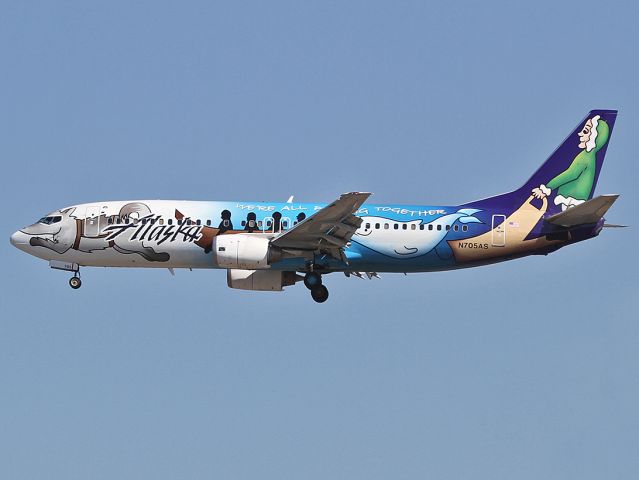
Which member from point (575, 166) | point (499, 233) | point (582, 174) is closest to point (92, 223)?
point (499, 233)

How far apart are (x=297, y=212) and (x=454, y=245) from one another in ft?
23.9

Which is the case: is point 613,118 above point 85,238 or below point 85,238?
above

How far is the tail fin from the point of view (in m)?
65.7

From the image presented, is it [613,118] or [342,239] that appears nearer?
[342,239]

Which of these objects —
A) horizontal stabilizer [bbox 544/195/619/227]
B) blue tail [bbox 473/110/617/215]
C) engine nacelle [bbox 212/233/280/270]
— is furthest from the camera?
blue tail [bbox 473/110/617/215]

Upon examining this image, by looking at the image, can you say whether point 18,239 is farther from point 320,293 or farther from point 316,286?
point 320,293

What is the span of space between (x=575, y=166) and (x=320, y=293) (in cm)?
1340

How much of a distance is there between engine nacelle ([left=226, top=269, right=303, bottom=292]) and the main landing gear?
1743 mm

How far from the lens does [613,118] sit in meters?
67.1

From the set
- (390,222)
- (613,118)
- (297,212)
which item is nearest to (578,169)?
(613,118)

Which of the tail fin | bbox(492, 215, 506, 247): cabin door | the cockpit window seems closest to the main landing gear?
bbox(492, 215, 506, 247): cabin door

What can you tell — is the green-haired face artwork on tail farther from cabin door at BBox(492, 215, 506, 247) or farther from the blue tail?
cabin door at BBox(492, 215, 506, 247)

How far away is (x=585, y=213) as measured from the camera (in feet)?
205

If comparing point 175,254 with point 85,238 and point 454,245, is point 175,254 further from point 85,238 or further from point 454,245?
point 454,245
